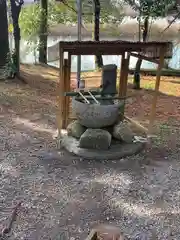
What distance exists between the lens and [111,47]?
14.4 ft

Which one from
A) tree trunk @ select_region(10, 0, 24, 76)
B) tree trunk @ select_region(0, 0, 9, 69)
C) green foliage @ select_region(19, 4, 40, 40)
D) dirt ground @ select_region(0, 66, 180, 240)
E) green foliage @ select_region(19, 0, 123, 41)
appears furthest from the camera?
green foliage @ select_region(19, 4, 40, 40)

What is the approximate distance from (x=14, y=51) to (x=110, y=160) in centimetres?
464

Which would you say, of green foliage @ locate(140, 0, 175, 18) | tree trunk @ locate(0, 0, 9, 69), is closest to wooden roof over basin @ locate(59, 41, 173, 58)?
green foliage @ locate(140, 0, 175, 18)

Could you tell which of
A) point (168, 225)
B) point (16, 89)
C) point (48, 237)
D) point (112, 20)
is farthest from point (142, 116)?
point (112, 20)

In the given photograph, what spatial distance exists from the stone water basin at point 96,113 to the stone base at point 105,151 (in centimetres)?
29

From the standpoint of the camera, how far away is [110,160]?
4211 millimetres

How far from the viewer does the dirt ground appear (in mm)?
2975

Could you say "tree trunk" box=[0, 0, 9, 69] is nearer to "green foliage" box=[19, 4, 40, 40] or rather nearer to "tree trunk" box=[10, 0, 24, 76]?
"tree trunk" box=[10, 0, 24, 76]

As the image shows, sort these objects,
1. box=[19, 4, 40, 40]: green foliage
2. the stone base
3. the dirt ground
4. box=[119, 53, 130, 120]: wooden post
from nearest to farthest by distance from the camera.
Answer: the dirt ground < the stone base < box=[119, 53, 130, 120]: wooden post < box=[19, 4, 40, 40]: green foliage

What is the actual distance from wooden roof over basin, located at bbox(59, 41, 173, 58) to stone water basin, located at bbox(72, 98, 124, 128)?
0.65m

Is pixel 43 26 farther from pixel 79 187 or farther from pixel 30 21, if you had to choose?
pixel 79 187

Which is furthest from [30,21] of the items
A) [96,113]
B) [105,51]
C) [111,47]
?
[96,113]

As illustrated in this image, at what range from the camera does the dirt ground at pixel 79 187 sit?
9.76ft

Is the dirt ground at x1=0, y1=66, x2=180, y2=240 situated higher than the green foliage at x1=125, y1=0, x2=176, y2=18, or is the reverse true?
the green foliage at x1=125, y1=0, x2=176, y2=18
